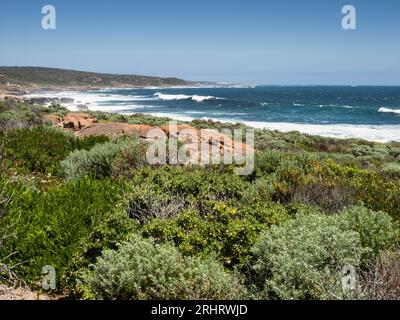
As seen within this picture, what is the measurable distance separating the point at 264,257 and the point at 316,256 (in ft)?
1.85

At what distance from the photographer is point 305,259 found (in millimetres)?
4086

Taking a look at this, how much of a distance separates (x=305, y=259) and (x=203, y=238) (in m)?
1.31

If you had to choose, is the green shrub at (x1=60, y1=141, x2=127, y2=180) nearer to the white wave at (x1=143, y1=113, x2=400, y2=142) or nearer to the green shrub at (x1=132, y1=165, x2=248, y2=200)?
A: the green shrub at (x1=132, y1=165, x2=248, y2=200)

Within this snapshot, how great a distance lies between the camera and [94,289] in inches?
162

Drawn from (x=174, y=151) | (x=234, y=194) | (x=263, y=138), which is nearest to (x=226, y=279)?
(x=234, y=194)

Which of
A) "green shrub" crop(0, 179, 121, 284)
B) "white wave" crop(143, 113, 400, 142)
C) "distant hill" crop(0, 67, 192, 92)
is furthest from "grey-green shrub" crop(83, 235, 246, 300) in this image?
"distant hill" crop(0, 67, 192, 92)

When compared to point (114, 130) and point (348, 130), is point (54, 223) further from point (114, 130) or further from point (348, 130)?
point (348, 130)

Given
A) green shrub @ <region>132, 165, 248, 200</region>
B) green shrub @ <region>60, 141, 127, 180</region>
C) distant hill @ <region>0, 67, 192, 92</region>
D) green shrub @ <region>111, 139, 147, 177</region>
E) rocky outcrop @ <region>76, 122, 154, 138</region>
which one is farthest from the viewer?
distant hill @ <region>0, 67, 192, 92</region>

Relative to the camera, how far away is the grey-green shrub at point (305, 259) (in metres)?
3.85

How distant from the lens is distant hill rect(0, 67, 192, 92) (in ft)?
364

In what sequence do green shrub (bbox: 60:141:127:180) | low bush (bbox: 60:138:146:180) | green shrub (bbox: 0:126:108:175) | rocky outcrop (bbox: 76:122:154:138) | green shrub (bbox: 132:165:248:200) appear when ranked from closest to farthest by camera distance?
green shrub (bbox: 132:165:248:200)
low bush (bbox: 60:138:146:180)
green shrub (bbox: 60:141:127:180)
green shrub (bbox: 0:126:108:175)
rocky outcrop (bbox: 76:122:154:138)

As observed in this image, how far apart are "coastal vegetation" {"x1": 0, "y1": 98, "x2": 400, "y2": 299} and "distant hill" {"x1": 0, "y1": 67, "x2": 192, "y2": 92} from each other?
9906 centimetres

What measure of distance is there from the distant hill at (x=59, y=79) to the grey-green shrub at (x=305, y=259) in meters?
102

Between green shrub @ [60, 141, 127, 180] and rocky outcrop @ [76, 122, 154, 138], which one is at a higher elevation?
rocky outcrop @ [76, 122, 154, 138]
